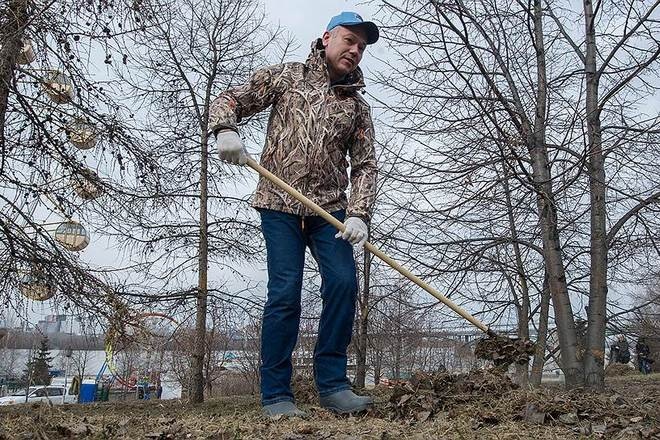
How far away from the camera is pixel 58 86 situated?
218 inches

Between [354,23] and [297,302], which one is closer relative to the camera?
[297,302]

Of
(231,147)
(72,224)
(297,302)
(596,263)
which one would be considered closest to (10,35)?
(72,224)

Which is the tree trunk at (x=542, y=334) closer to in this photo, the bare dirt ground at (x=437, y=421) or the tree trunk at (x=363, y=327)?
the tree trunk at (x=363, y=327)

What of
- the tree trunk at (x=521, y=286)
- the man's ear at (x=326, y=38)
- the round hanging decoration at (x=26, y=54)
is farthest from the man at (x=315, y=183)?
the tree trunk at (x=521, y=286)

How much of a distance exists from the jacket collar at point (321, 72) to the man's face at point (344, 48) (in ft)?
0.13

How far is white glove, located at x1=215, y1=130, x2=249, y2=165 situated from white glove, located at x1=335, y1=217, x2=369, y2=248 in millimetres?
641

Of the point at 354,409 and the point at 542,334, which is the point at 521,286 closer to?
the point at 542,334

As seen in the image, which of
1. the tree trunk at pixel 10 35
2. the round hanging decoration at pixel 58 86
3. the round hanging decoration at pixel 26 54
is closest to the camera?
the tree trunk at pixel 10 35

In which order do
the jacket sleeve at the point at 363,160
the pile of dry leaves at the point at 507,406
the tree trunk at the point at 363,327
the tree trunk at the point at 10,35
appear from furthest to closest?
1. the tree trunk at the point at 363,327
2. the tree trunk at the point at 10,35
3. the jacket sleeve at the point at 363,160
4. the pile of dry leaves at the point at 507,406

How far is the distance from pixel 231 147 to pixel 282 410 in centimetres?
135

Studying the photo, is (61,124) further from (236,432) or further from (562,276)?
(562,276)

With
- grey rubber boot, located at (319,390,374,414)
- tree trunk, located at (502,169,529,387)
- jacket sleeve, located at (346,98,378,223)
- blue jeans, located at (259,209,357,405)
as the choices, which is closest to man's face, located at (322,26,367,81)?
jacket sleeve, located at (346,98,378,223)

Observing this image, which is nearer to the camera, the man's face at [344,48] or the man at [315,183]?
the man at [315,183]

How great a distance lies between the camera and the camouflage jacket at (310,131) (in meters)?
3.52
